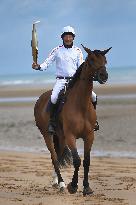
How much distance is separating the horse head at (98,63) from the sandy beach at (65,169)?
194 cm

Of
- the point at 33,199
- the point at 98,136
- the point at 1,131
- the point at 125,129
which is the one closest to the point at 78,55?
the point at 33,199

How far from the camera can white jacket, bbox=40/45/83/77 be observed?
11.4 meters

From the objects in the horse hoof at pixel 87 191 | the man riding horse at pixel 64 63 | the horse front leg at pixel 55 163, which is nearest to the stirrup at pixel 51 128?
the man riding horse at pixel 64 63

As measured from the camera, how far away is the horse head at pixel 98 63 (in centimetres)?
981

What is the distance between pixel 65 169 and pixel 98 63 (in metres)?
4.36

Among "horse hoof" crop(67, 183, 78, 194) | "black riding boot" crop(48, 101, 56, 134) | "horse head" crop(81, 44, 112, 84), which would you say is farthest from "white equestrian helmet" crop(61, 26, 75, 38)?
"horse hoof" crop(67, 183, 78, 194)

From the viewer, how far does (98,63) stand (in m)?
9.96

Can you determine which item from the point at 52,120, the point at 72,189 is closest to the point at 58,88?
the point at 52,120

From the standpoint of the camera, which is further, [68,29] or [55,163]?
[55,163]

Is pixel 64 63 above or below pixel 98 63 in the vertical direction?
below

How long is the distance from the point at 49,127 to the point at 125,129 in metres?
10.7

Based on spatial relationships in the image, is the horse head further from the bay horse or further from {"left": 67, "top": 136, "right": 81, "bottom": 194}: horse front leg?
{"left": 67, "top": 136, "right": 81, "bottom": 194}: horse front leg

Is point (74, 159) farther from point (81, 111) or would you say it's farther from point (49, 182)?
point (49, 182)

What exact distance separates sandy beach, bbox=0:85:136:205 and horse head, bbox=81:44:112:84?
1937 mm
